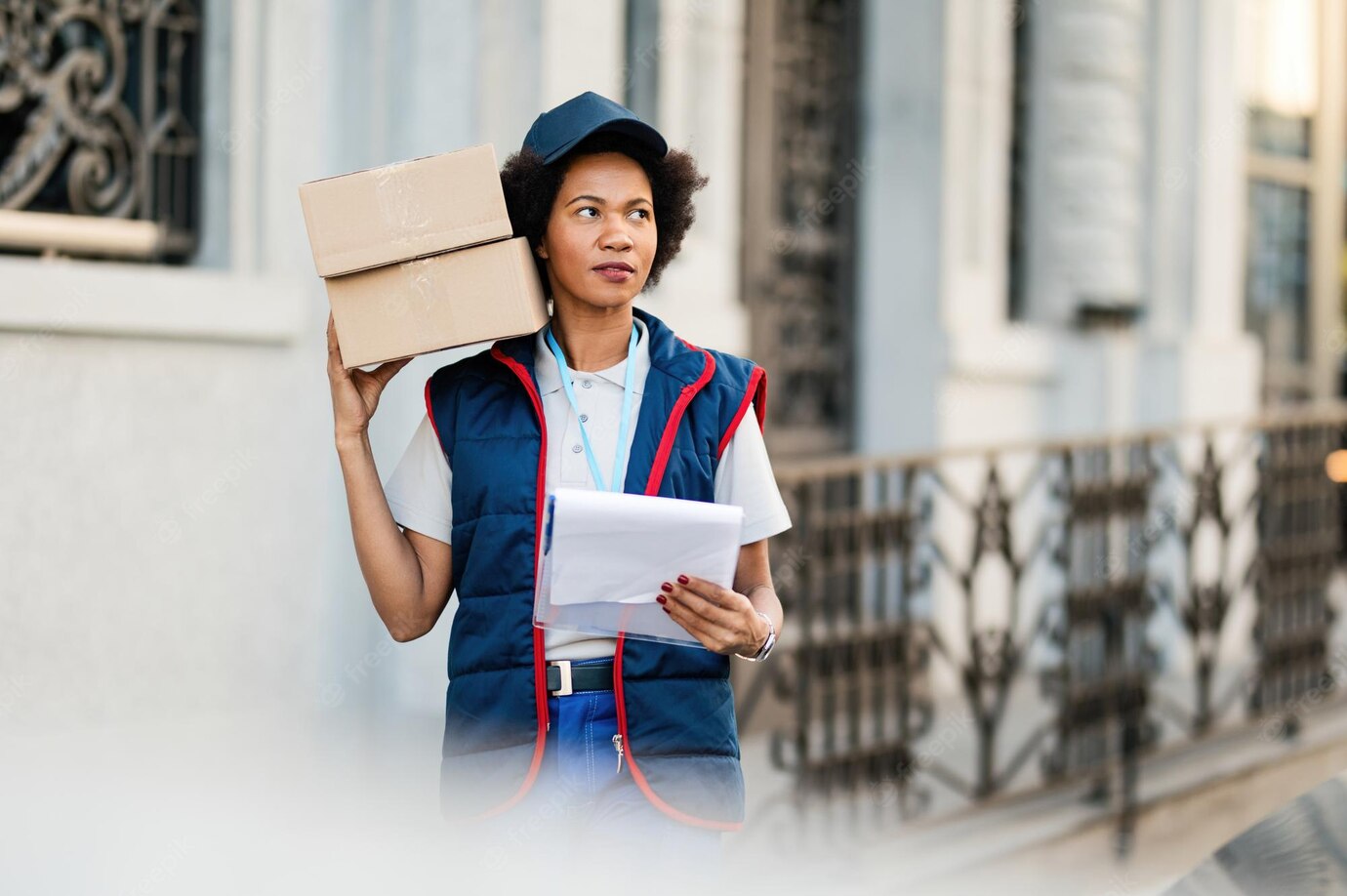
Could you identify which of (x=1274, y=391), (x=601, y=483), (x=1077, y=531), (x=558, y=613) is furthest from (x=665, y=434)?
(x=1274, y=391)

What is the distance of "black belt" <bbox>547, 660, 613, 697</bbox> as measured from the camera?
88.8 inches

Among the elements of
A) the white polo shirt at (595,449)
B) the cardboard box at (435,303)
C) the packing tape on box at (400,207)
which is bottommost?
the white polo shirt at (595,449)

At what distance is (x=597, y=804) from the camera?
2.25 m

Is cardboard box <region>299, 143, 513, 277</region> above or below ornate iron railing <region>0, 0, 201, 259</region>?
below

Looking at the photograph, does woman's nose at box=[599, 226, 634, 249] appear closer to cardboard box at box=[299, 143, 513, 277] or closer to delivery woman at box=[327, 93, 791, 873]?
delivery woman at box=[327, 93, 791, 873]

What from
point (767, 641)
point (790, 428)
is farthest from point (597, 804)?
point (790, 428)

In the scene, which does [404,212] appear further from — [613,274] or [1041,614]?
[1041,614]

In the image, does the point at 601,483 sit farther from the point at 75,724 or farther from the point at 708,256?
the point at 708,256

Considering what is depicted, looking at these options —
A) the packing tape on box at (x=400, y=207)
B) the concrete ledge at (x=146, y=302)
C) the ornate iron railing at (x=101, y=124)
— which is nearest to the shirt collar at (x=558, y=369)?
the packing tape on box at (x=400, y=207)

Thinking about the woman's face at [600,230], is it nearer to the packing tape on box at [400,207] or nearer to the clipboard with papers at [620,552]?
the packing tape on box at [400,207]

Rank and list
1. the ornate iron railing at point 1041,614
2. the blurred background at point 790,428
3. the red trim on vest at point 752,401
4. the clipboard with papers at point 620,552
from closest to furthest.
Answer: the clipboard with papers at point 620,552, the red trim on vest at point 752,401, the blurred background at point 790,428, the ornate iron railing at point 1041,614

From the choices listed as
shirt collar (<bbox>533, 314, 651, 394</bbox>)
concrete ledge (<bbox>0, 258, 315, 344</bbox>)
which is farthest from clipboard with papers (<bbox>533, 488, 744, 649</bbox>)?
concrete ledge (<bbox>0, 258, 315, 344</bbox>)

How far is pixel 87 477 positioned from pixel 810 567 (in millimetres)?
2145

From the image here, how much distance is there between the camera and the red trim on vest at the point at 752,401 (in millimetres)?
2334
